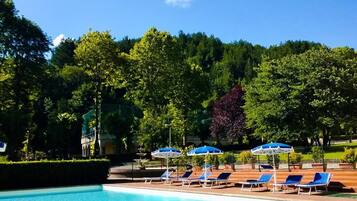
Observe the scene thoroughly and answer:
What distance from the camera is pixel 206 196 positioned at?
69.4 ft

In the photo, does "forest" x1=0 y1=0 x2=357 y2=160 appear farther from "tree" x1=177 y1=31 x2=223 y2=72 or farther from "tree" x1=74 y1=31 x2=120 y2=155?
"tree" x1=177 y1=31 x2=223 y2=72

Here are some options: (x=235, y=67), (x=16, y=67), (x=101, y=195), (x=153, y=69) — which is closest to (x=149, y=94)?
(x=153, y=69)

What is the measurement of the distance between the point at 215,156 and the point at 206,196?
11490 mm

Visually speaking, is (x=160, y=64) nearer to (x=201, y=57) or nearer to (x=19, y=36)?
(x=19, y=36)

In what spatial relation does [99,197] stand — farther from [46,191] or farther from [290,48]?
[290,48]

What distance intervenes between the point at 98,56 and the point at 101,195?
23.3 metres

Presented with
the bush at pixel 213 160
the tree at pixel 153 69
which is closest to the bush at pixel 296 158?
the bush at pixel 213 160

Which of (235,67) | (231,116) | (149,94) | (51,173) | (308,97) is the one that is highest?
(235,67)

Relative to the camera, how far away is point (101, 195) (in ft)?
85.4

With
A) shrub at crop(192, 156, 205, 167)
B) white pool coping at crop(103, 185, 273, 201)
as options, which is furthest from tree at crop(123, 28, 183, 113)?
white pool coping at crop(103, 185, 273, 201)

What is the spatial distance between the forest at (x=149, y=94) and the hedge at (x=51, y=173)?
13.9 metres

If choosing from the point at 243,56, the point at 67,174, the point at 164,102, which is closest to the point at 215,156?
the point at 67,174

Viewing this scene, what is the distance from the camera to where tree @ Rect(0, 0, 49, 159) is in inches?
1825

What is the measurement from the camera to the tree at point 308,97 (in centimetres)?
4794
